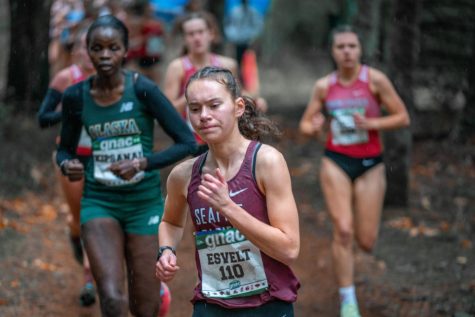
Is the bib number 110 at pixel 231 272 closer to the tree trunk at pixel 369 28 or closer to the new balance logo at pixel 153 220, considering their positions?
the new balance logo at pixel 153 220

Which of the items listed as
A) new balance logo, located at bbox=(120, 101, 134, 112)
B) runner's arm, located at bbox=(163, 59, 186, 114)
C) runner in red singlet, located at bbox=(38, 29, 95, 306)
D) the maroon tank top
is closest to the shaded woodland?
runner's arm, located at bbox=(163, 59, 186, 114)

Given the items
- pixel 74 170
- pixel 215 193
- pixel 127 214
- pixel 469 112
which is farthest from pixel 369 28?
pixel 215 193

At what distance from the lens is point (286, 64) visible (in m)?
25.1

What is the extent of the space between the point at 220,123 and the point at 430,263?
511 cm

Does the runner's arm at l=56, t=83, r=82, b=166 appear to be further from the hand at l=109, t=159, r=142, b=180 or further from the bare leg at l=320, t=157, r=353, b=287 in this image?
the bare leg at l=320, t=157, r=353, b=287

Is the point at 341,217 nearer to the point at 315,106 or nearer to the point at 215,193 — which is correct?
the point at 315,106

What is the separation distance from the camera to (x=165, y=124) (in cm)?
505

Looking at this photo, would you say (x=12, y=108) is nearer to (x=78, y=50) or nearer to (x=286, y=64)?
(x=78, y=50)

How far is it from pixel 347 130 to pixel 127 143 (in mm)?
2289

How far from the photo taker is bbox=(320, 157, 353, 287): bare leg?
21.2ft

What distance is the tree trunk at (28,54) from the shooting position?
11.9 meters

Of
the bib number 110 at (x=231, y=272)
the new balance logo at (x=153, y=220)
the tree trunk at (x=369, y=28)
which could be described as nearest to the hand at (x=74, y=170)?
the new balance logo at (x=153, y=220)

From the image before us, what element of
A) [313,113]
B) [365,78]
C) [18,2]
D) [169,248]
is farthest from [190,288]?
[18,2]

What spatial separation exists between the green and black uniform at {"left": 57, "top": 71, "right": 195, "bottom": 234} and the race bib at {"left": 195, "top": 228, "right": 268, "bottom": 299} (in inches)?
51.5
